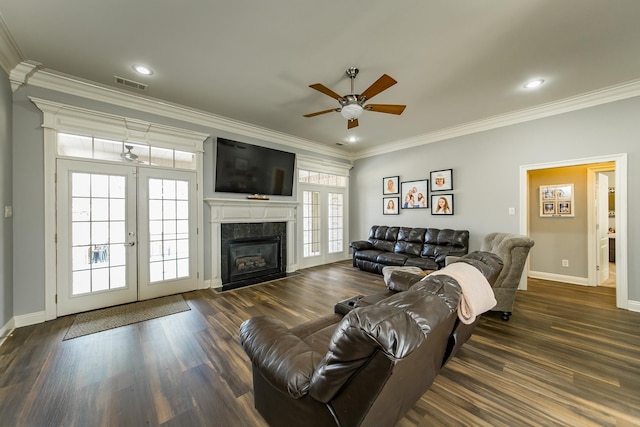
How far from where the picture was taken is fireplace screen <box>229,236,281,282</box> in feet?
14.8

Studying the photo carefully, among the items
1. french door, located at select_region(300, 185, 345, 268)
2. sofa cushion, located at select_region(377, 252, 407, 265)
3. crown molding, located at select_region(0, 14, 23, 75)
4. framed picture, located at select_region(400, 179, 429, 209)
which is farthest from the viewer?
french door, located at select_region(300, 185, 345, 268)

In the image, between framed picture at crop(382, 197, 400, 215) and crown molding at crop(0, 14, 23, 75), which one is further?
framed picture at crop(382, 197, 400, 215)

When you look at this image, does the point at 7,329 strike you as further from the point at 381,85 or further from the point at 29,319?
the point at 381,85

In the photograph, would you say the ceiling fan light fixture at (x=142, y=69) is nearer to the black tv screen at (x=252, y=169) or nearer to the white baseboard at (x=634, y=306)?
the black tv screen at (x=252, y=169)

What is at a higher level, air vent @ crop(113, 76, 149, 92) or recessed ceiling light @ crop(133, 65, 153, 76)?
recessed ceiling light @ crop(133, 65, 153, 76)

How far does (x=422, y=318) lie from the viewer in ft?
3.17

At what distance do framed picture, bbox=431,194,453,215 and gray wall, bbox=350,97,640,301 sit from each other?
0.11m

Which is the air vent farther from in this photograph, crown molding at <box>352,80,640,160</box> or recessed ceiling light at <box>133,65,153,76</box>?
crown molding at <box>352,80,640,160</box>

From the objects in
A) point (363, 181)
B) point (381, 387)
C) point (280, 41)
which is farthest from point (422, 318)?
point (363, 181)

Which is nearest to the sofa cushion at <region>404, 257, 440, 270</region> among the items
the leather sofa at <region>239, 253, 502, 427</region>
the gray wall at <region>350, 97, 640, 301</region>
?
the gray wall at <region>350, 97, 640, 301</region>

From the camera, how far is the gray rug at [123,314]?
2809 mm

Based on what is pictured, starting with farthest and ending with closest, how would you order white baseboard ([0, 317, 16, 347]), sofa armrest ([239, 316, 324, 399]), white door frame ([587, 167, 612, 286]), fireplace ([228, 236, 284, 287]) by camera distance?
fireplace ([228, 236, 284, 287])
white door frame ([587, 167, 612, 286])
white baseboard ([0, 317, 16, 347])
sofa armrest ([239, 316, 324, 399])

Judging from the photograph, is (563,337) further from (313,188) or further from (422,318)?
(313,188)

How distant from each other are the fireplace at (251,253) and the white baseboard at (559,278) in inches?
200
